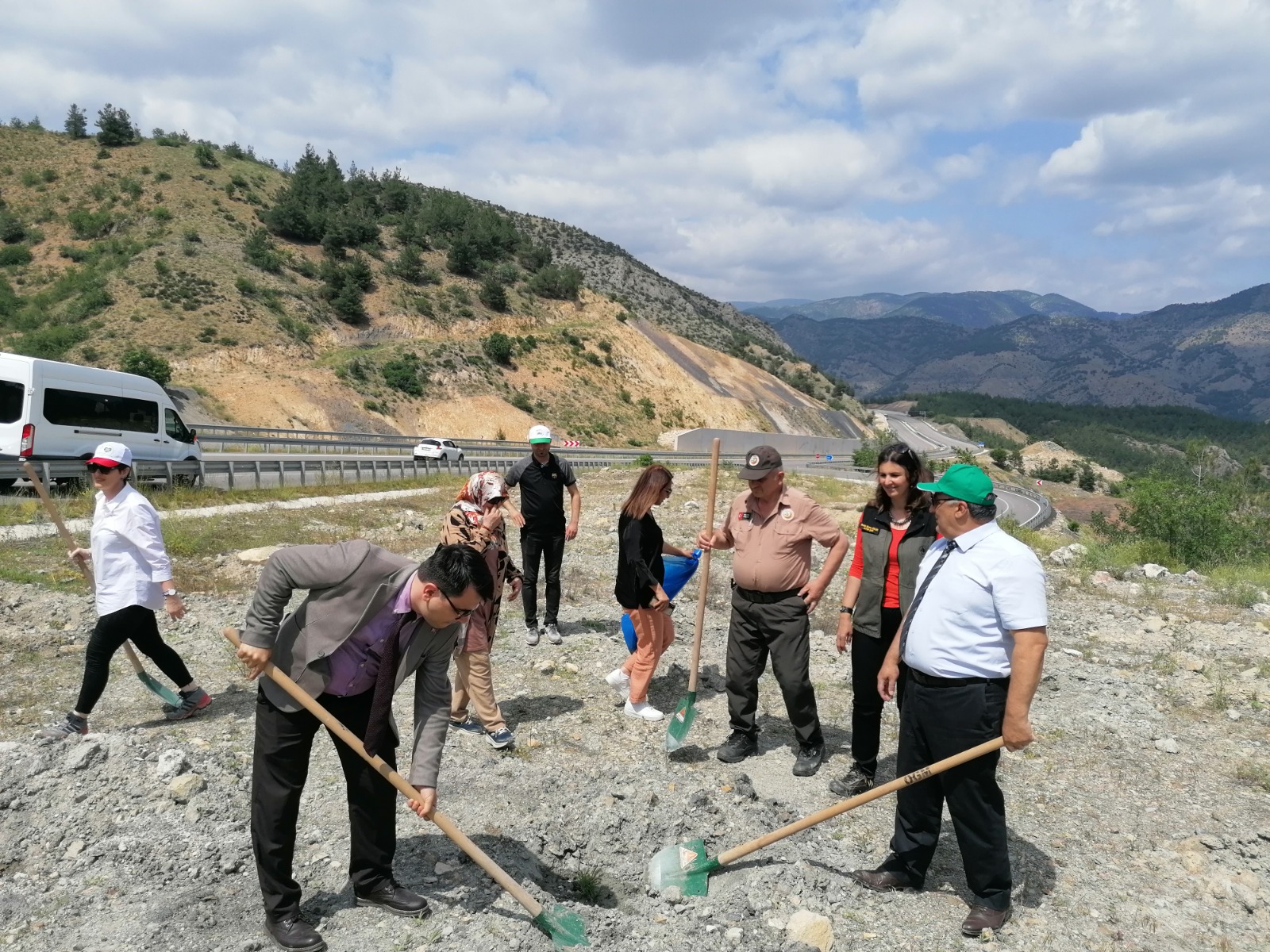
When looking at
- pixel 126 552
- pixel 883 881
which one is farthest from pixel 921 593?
pixel 126 552

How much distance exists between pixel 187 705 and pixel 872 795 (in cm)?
Answer: 483

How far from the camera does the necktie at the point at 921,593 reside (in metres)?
3.59

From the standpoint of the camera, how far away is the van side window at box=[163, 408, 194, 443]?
16469mm

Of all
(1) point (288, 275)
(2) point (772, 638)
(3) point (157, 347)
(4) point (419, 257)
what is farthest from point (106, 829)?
(4) point (419, 257)

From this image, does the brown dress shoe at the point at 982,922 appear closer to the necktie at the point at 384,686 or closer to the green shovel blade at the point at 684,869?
the green shovel blade at the point at 684,869

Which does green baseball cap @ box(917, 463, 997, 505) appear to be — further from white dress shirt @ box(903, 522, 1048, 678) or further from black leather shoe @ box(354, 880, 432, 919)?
black leather shoe @ box(354, 880, 432, 919)

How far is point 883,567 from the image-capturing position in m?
4.55

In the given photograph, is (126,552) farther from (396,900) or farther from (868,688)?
(868,688)

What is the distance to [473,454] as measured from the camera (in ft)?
113

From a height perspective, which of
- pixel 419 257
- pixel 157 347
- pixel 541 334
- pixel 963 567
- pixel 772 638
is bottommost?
pixel 772 638

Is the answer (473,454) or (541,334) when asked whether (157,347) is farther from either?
(541,334)

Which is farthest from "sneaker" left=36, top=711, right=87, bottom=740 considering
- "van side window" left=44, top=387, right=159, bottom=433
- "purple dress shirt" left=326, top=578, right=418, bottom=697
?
"van side window" left=44, top=387, right=159, bottom=433

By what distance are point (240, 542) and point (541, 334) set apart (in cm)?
4394

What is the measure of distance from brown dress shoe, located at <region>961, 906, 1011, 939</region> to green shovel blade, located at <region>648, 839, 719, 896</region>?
1165 millimetres
